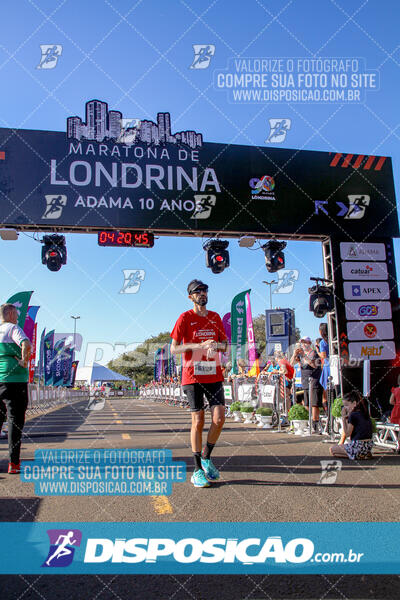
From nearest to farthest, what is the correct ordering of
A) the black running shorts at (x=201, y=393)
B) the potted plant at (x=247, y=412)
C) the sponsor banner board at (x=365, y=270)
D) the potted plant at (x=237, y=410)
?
the black running shorts at (x=201, y=393)
the sponsor banner board at (x=365, y=270)
the potted plant at (x=247, y=412)
the potted plant at (x=237, y=410)

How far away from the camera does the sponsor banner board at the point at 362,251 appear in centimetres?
1302

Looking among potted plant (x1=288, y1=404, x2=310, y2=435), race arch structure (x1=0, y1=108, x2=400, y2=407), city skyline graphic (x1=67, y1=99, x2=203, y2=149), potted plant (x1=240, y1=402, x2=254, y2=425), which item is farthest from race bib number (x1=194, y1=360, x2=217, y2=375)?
potted plant (x1=240, y1=402, x2=254, y2=425)

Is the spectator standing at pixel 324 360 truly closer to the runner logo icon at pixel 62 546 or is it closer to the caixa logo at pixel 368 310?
the caixa logo at pixel 368 310

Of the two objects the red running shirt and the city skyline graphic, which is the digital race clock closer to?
the city skyline graphic

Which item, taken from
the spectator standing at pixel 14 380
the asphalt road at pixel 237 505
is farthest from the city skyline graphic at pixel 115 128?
the spectator standing at pixel 14 380

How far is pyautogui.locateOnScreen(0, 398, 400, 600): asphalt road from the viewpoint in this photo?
270 cm

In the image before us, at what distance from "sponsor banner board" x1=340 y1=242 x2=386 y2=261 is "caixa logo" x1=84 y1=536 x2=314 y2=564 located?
10.5 meters

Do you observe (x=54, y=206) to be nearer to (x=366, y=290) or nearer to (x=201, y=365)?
(x=366, y=290)

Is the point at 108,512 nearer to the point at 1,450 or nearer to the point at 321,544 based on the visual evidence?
the point at 321,544

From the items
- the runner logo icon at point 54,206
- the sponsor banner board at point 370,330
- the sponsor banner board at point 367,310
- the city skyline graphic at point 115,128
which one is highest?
the city skyline graphic at point 115,128

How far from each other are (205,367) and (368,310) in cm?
819

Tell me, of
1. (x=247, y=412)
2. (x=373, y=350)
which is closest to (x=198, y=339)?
(x=373, y=350)

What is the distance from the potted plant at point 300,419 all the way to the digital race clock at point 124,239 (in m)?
5.54

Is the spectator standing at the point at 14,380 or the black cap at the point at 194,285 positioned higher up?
the black cap at the point at 194,285
